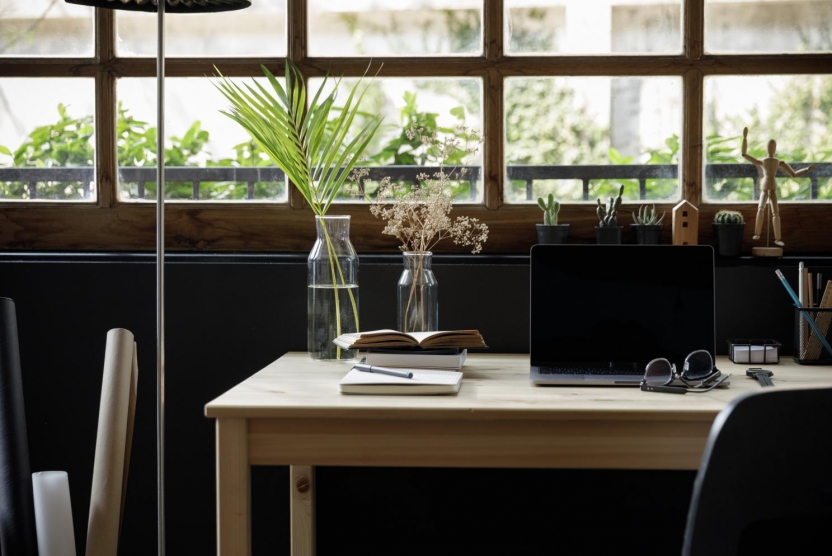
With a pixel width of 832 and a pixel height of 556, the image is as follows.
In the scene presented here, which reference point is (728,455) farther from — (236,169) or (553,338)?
(236,169)

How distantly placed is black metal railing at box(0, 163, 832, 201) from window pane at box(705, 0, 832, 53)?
13.1 inches

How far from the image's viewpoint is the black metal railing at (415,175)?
2.39 meters

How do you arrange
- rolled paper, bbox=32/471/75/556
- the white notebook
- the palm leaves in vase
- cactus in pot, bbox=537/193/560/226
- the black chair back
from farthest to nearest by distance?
cactus in pot, bbox=537/193/560/226, the palm leaves in vase, rolled paper, bbox=32/471/75/556, the white notebook, the black chair back

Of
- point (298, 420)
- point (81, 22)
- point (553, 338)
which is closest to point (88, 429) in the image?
point (298, 420)

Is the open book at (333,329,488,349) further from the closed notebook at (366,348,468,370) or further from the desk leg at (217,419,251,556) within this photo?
the desk leg at (217,419,251,556)

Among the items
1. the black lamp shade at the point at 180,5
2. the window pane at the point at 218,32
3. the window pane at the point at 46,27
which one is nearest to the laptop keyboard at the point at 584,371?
the black lamp shade at the point at 180,5

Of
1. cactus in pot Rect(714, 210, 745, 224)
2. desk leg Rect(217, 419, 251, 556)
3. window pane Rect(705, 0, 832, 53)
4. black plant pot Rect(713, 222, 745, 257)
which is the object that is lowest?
desk leg Rect(217, 419, 251, 556)

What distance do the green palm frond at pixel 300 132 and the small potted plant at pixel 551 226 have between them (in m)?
0.51

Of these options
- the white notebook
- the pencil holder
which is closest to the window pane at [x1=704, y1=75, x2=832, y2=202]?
the pencil holder

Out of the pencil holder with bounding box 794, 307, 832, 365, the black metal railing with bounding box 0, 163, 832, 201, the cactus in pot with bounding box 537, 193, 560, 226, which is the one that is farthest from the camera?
the black metal railing with bounding box 0, 163, 832, 201

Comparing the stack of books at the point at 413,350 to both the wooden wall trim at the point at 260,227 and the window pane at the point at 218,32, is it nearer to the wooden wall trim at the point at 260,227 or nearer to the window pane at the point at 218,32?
the wooden wall trim at the point at 260,227

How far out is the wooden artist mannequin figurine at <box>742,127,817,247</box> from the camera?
227 cm

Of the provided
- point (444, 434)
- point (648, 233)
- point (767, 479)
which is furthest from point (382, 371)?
point (767, 479)

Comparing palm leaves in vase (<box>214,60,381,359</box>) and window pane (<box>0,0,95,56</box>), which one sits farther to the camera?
window pane (<box>0,0,95,56</box>)
